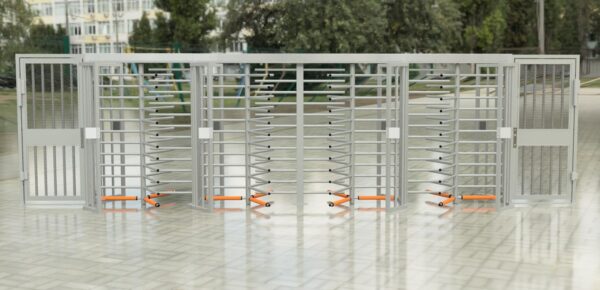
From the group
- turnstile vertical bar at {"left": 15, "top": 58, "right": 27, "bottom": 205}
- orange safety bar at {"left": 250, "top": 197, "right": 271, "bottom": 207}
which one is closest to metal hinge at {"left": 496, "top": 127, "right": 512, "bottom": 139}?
orange safety bar at {"left": 250, "top": 197, "right": 271, "bottom": 207}

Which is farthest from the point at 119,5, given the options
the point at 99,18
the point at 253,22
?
the point at 253,22

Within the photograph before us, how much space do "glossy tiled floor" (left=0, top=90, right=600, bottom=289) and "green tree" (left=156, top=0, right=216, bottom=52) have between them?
88.0 ft

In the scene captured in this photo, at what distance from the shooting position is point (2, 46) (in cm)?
2439

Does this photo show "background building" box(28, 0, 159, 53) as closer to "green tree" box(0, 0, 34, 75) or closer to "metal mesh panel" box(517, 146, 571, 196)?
"green tree" box(0, 0, 34, 75)

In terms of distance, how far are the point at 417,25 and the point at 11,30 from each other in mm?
16368

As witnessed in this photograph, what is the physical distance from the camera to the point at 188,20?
35938 mm

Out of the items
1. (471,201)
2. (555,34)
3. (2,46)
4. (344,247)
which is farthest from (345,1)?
(555,34)

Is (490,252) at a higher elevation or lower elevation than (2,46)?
lower

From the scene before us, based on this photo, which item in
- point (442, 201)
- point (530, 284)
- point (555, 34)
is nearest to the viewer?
point (530, 284)

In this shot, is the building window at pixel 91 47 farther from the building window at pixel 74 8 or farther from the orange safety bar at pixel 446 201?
the orange safety bar at pixel 446 201

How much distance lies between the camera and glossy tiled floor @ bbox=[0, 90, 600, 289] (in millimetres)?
6188

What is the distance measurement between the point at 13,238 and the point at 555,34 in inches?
1908

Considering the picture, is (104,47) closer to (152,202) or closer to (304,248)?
(152,202)

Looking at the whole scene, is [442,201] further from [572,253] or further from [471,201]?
[572,253]
